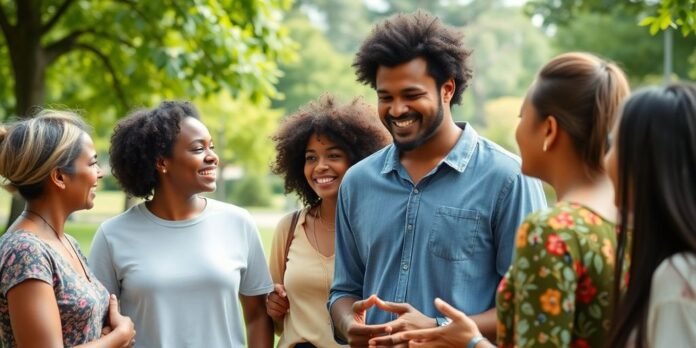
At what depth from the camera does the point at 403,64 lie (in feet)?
13.5

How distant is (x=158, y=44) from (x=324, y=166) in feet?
26.8

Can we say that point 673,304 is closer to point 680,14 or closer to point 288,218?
point 288,218

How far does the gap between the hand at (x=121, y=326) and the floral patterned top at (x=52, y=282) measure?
8 centimetres

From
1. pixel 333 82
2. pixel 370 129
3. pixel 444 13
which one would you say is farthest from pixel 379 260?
pixel 444 13

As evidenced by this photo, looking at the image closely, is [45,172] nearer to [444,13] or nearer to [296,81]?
[296,81]

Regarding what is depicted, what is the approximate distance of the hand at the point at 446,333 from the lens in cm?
330

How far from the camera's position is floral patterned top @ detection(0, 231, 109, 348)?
3.73 m

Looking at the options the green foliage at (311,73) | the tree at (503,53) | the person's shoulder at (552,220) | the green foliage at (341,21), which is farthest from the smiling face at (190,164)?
the green foliage at (341,21)

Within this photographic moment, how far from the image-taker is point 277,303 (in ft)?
15.9

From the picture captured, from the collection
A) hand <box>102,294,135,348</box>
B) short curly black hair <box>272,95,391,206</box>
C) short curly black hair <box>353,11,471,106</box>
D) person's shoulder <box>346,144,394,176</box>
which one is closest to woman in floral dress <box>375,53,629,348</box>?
short curly black hair <box>353,11,471,106</box>

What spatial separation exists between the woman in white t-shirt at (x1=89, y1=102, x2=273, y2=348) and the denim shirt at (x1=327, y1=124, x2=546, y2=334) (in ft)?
2.13

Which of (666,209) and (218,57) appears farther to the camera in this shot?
(218,57)

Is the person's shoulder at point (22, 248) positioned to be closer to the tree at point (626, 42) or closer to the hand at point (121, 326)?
the hand at point (121, 326)

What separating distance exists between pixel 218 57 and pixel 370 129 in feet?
23.8
